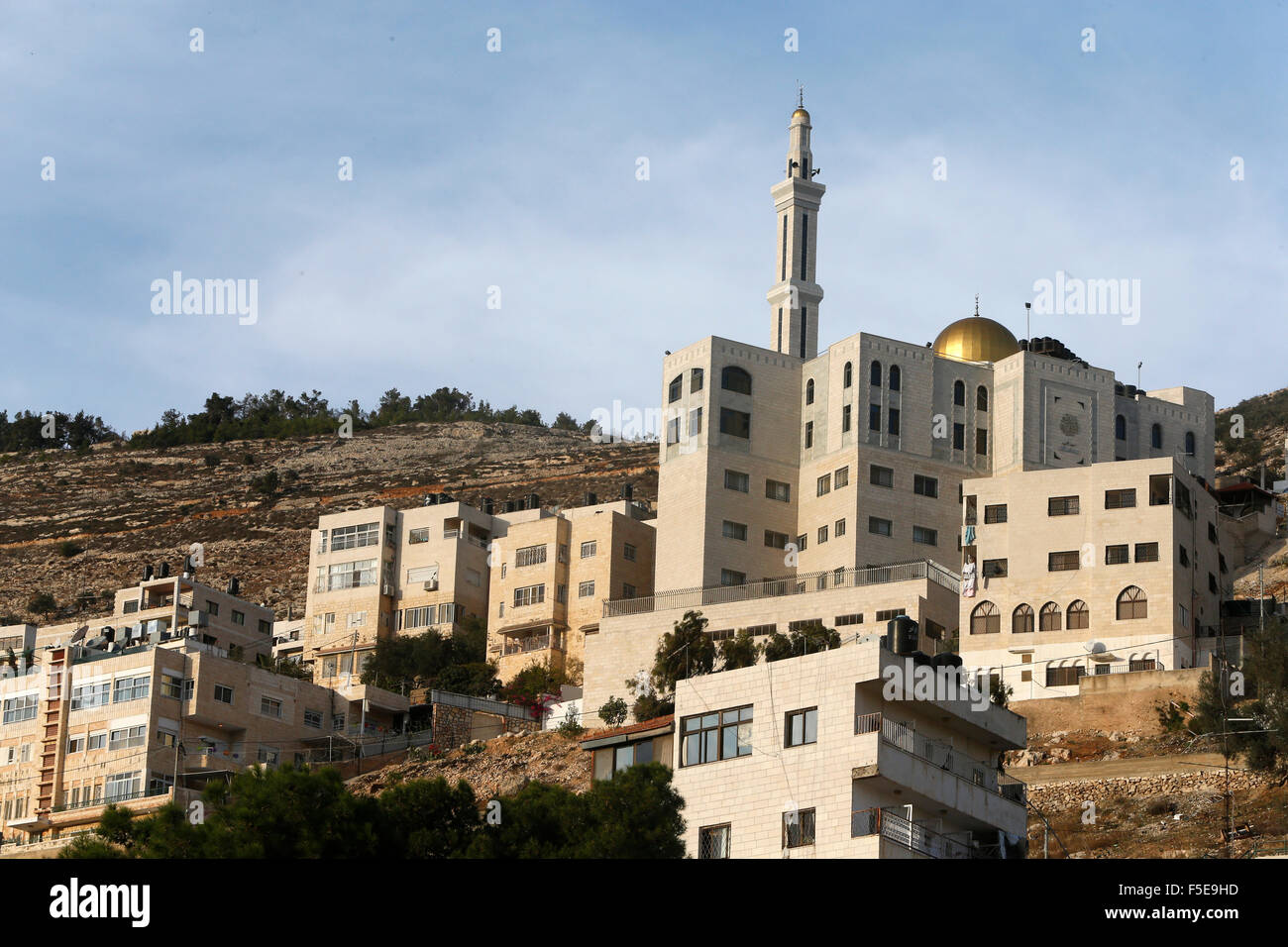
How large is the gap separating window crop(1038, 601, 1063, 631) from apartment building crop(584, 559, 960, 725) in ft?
12.1

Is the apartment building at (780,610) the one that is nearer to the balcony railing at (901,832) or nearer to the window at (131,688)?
the window at (131,688)

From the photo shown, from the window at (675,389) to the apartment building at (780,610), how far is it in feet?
31.5

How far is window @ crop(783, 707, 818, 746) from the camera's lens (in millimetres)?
44906

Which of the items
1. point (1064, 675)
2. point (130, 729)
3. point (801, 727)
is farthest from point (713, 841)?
point (130, 729)

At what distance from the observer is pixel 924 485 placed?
84.9 meters

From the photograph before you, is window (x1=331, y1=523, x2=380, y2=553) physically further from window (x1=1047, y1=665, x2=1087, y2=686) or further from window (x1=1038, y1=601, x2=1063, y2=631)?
window (x1=1047, y1=665, x2=1087, y2=686)

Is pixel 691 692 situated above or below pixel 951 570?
below

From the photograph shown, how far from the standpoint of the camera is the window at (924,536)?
83562 millimetres

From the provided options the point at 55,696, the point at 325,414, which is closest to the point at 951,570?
the point at 55,696

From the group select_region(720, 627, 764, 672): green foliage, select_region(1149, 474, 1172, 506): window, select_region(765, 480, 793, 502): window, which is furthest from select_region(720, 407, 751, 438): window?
select_region(1149, 474, 1172, 506): window

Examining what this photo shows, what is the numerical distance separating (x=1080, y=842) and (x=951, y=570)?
23.7 metres

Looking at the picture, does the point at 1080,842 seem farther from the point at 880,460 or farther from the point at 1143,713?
the point at 880,460

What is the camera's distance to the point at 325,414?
637 ft
